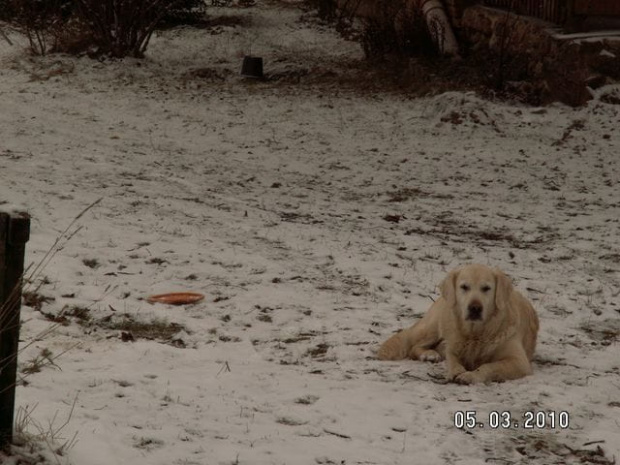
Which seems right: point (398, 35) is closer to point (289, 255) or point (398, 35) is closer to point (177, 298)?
point (289, 255)

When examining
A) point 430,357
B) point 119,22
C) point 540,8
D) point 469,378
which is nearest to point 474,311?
point 469,378

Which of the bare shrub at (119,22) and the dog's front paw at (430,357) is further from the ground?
the bare shrub at (119,22)

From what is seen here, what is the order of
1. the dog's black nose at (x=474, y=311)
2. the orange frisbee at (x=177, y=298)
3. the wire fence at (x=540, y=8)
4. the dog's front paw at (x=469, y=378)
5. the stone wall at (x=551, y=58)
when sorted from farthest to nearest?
1. the wire fence at (x=540, y=8)
2. the stone wall at (x=551, y=58)
3. the orange frisbee at (x=177, y=298)
4. the dog's black nose at (x=474, y=311)
5. the dog's front paw at (x=469, y=378)

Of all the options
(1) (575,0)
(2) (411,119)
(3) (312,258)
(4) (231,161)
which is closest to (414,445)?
(3) (312,258)

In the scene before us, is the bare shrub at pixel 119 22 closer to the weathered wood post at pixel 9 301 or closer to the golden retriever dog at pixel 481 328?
the golden retriever dog at pixel 481 328

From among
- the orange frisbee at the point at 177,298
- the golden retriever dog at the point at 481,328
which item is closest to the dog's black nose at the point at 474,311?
the golden retriever dog at the point at 481,328

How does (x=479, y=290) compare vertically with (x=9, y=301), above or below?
below

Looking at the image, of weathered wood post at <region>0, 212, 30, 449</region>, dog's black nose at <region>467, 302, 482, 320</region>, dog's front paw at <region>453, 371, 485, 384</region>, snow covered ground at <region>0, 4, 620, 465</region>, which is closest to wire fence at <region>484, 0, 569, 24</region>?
snow covered ground at <region>0, 4, 620, 465</region>

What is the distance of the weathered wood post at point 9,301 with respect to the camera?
3.38 meters

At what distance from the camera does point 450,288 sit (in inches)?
215

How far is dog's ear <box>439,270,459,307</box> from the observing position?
17.9 ft

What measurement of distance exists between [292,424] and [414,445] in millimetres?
611

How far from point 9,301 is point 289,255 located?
461cm

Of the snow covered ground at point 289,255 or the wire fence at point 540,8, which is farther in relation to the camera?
the wire fence at point 540,8
